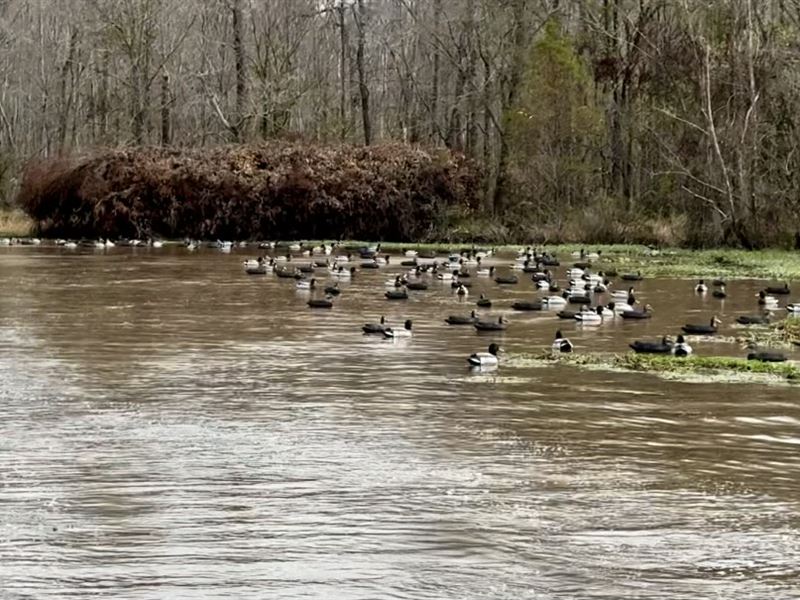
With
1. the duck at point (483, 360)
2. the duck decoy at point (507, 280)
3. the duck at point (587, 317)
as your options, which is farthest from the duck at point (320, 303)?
the duck at point (483, 360)

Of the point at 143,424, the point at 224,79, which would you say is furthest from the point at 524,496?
the point at 224,79

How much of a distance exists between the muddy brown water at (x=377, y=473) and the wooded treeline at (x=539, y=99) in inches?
788

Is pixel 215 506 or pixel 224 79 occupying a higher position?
pixel 224 79

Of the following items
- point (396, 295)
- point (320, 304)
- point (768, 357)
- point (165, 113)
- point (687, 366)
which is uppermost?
point (165, 113)

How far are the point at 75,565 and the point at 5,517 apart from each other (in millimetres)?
1413

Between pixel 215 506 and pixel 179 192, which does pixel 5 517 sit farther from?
Result: pixel 179 192

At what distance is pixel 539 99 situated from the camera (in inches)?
1838

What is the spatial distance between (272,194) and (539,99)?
34.1ft

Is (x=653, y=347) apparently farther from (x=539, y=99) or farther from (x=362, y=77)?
(x=362, y=77)

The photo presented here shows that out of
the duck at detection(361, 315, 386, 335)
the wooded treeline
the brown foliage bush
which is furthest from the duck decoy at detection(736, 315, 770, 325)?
the brown foliage bush

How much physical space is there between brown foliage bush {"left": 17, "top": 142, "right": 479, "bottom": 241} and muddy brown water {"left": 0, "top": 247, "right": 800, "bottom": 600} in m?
27.2

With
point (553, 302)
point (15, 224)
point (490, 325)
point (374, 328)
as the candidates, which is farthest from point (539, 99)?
point (374, 328)

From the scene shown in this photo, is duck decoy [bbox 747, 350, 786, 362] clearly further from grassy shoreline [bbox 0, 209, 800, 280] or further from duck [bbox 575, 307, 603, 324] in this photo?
grassy shoreline [bbox 0, 209, 800, 280]

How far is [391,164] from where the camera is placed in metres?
47.7
